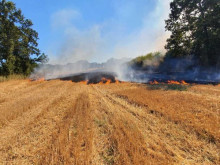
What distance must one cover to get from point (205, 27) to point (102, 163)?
61.2 feet

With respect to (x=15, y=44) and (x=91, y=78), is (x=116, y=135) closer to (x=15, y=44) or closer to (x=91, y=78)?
(x=91, y=78)

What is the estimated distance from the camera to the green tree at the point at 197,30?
13.4m

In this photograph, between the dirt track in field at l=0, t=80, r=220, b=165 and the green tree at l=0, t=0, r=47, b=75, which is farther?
the green tree at l=0, t=0, r=47, b=75

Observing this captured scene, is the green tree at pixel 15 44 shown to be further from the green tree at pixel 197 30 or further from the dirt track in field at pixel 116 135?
the green tree at pixel 197 30

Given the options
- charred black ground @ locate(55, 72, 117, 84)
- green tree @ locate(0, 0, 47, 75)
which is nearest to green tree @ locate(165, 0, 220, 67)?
charred black ground @ locate(55, 72, 117, 84)

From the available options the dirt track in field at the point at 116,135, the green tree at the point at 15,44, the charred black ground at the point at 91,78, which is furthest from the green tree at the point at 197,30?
the green tree at the point at 15,44

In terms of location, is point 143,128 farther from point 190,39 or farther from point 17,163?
point 190,39

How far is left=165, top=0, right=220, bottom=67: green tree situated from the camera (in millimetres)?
13389

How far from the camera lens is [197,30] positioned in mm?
14195

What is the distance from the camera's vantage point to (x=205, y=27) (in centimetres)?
1410

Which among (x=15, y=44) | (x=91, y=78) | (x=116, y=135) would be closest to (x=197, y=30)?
(x=91, y=78)

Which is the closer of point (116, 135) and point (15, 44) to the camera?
point (116, 135)

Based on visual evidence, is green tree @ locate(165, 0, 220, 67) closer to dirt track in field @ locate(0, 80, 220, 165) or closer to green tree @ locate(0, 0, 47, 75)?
dirt track in field @ locate(0, 80, 220, 165)

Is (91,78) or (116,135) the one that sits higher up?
(91,78)
